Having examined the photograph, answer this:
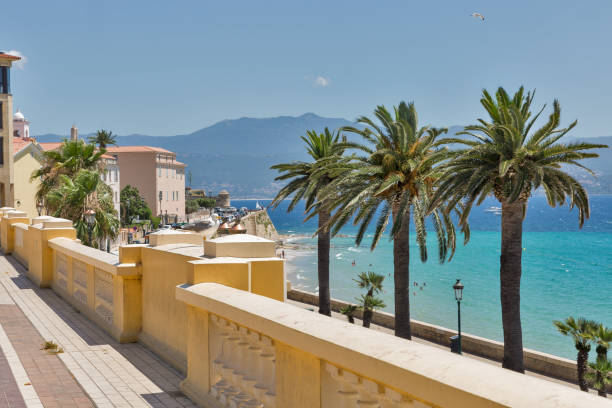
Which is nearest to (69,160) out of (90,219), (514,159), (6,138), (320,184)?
(90,219)

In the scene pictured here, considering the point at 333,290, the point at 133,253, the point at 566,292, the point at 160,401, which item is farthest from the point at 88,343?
the point at 566,292

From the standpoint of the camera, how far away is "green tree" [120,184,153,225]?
8750 centimetres

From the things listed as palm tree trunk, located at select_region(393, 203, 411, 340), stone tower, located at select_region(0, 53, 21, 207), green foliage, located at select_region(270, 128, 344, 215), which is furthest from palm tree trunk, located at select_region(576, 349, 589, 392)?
stone tower, located at select_region(0, 53, 21, 207)

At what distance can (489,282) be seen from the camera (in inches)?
3255

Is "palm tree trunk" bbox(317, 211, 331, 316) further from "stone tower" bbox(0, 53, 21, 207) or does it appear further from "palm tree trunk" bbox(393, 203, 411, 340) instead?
"stone tower" bbox(0, 53, 21, 207)

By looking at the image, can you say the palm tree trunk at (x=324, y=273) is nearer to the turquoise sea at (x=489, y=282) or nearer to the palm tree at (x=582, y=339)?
the palm tree at (x=582, y=339)

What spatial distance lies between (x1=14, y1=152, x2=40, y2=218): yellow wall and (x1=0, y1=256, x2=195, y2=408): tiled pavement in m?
38.7

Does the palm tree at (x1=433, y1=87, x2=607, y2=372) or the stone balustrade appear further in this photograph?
the palm tree at (x1=433, y1=87, x2=607, y2=372)

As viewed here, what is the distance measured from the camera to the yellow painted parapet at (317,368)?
230 cm

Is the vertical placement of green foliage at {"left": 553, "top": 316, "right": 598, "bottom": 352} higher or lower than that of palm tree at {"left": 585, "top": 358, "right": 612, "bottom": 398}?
higher

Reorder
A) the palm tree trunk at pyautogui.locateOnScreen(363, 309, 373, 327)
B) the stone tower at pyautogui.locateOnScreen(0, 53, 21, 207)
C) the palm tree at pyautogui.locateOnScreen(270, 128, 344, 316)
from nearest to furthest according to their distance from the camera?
the palm tree at pyautogui.locateOnScreen(270, 128, 344, 316)
the palm tree trunk at pyautogui.locateOnScreen(363, 309, 373, 327)
the stone tower at pyautogui.locateOnScreen(0, 53, 21, 207)

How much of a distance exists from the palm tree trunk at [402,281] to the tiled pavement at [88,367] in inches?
529

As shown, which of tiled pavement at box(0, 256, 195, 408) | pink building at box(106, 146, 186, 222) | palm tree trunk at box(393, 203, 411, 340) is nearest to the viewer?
tiled pavement at box(0, 256, 195, 408)

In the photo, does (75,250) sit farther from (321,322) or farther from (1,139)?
(1,139)
